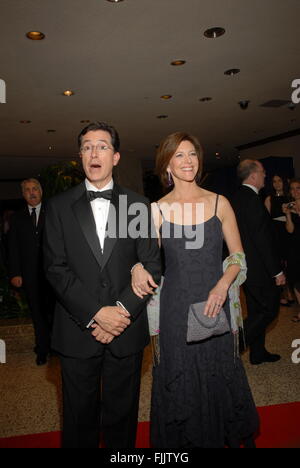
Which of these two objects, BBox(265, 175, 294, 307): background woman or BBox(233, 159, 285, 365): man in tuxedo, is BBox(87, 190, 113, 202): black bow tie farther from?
BBox(265, 175, 294, 307): background woman

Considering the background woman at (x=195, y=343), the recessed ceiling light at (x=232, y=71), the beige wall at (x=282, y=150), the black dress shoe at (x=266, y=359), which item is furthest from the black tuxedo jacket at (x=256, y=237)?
the beige wall at (x=282, y=150)

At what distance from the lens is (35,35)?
4652 millimetres

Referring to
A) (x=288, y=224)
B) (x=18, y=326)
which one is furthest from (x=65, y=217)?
(x=288, y=224)

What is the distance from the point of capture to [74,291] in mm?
1754

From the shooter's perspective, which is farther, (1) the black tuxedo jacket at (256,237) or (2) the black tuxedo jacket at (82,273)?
(1) the black tuxedo jacket at (256,237)

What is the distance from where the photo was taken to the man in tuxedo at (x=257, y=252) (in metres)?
3.44

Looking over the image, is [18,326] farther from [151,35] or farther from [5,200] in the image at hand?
[5,200]

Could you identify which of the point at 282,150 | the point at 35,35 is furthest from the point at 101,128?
the point at 282,150

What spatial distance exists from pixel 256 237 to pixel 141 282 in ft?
6.33

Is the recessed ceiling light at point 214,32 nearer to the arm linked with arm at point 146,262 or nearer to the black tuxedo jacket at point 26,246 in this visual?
the black tuxedo jacket at point 26,246

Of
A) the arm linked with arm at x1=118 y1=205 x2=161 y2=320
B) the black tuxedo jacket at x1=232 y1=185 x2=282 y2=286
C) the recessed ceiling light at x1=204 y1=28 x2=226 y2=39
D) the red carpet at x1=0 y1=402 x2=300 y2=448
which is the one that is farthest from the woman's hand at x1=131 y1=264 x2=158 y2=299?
the recessed ceiling light at x1=204 y1=28 x2=226 y2=39
